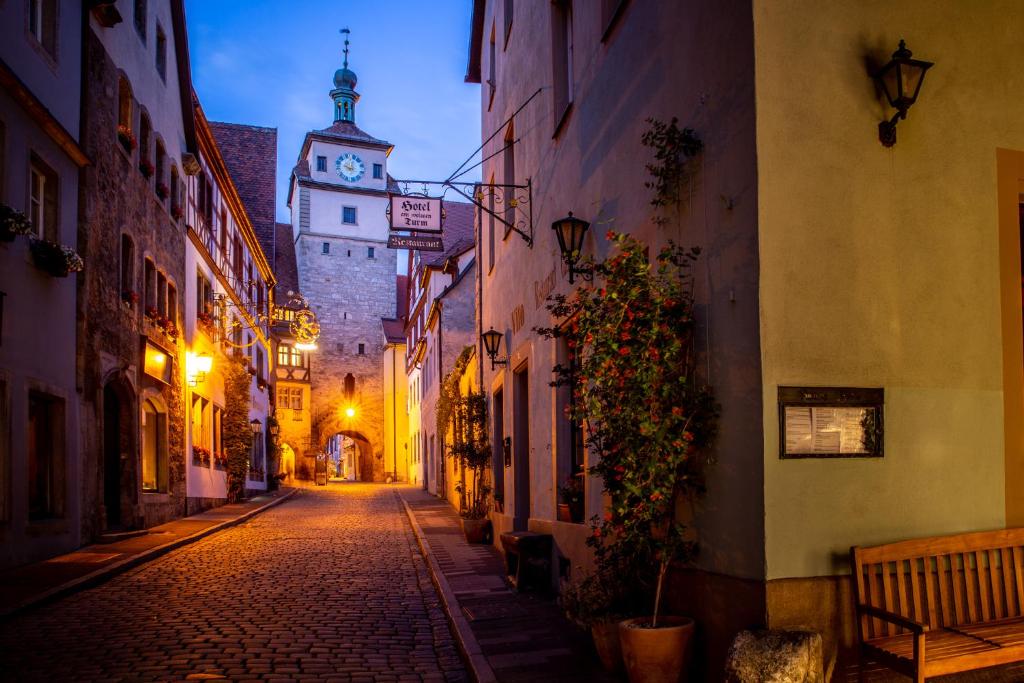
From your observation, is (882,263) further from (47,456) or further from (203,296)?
(203,296)

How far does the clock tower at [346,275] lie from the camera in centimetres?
5334

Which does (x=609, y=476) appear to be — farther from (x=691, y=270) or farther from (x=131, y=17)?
(x=131, y=17)

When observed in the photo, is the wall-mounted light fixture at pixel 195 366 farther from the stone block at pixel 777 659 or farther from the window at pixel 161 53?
the stone block at pixel 777 659

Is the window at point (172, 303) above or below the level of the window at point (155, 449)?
above

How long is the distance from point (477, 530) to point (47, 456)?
6344 mm

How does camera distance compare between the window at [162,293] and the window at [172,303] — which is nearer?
the window at [162,293]

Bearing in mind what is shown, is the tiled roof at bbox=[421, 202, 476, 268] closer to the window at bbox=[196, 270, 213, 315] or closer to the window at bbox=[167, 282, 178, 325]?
the window at bbox=[196, 270, 213, 315]

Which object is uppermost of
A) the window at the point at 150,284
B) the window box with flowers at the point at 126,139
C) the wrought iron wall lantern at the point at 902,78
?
the window box with flowers at the point at 126,139

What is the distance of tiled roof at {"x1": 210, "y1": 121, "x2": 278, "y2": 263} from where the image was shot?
40.4 metres

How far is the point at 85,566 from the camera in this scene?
34.9ft

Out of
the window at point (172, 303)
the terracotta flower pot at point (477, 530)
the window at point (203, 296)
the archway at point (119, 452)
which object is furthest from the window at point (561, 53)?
the window at point (203, 296)

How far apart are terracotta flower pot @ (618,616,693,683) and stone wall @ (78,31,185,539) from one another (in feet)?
35.2

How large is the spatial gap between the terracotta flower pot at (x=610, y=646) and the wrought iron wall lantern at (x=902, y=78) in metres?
3.40

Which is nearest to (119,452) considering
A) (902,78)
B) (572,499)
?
(572,499)
